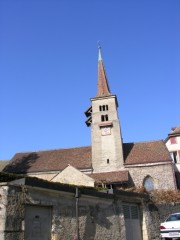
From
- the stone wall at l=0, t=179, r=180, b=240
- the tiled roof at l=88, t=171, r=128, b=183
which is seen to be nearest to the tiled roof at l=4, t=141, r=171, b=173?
the tiled roof at l=88, t=171, r=128, b=183

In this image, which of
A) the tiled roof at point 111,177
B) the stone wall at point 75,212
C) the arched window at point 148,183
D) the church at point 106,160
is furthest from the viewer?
the arched window at point 148,183

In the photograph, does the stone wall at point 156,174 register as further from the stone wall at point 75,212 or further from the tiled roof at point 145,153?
the stone wall at point 75,212

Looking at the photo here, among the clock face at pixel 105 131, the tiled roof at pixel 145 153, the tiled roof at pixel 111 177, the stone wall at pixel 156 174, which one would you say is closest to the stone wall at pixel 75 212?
the tiled roof at pixel 111 177

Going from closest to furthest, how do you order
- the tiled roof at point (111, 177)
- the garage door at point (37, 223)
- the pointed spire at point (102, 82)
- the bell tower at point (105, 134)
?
the garage door at point (37, 223) < the tiled roof at point (111, 177) < the bell tower at point (105, 134) < the pointed spire at point (102, 82)

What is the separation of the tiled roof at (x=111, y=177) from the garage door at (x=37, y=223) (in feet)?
70.0

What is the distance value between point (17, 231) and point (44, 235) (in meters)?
1.14

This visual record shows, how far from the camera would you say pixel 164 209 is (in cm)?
1523

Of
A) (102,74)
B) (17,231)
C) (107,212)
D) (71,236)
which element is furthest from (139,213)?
(102,74)

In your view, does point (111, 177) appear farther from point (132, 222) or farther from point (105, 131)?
point (132, 222)

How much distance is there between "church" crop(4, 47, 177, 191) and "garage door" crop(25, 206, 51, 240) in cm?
1996

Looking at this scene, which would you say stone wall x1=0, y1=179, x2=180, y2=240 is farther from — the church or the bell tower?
the bell tower

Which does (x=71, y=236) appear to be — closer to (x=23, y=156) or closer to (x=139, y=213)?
(x=139, y=213)

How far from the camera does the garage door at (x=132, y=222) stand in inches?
475

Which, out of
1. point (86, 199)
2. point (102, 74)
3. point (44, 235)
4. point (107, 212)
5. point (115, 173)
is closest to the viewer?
point (44, 235)
